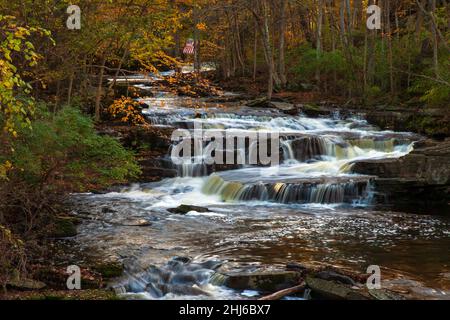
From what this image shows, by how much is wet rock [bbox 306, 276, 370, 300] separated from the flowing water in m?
0.94

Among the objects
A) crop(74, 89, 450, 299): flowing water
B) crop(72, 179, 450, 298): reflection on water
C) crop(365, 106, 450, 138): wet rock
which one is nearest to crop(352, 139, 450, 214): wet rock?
crop(74, 89, 450, 299): flowing water

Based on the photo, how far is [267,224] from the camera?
475 inches

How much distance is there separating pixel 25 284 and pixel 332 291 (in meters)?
4.18

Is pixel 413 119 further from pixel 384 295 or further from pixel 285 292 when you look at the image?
pixel 285 292

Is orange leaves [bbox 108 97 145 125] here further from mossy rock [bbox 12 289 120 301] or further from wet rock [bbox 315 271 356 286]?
wet rock [bbox 315 271 356 286]

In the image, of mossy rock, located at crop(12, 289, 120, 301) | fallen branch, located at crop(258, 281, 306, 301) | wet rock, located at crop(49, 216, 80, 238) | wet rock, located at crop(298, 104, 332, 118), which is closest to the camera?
mossy rock, located at crop(12, 289, 120, 301)

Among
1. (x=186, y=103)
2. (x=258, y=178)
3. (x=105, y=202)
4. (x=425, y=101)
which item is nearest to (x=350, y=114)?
(x=425, y=101)

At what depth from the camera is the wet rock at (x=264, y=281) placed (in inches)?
319

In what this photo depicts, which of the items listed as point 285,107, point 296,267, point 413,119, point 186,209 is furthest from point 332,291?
point 285,107

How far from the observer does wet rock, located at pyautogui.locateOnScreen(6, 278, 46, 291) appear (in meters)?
7.51

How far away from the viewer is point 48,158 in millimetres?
10227

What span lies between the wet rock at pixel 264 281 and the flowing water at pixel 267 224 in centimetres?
19

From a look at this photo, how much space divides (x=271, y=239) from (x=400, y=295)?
11.3 ft
